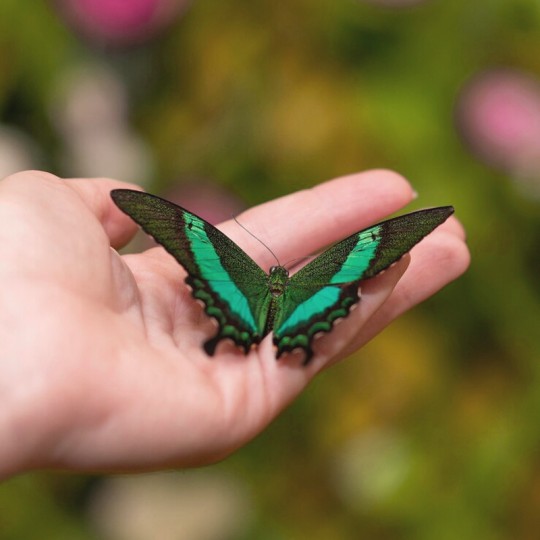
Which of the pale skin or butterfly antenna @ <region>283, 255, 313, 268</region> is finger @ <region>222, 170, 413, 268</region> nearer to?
butterfly antenna @ <region>283, 255, 313, 268</region>

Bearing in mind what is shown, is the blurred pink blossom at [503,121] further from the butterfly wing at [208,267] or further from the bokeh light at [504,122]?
the butterfly wing at [208,267]

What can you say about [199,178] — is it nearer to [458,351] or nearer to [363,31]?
[363,31]

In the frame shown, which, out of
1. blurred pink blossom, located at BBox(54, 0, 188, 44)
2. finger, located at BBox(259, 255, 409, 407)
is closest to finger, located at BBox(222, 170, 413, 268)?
finger, located at BBox(259, 255, 409, 407)

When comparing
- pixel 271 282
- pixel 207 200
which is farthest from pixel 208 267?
pixel 207 200

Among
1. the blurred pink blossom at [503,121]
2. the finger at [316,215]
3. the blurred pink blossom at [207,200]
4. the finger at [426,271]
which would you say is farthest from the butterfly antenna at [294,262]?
the blurred pink blossom at [503,121]

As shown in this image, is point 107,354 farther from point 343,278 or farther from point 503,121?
point 503,121

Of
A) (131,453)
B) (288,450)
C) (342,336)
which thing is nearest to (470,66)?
(288,450)
